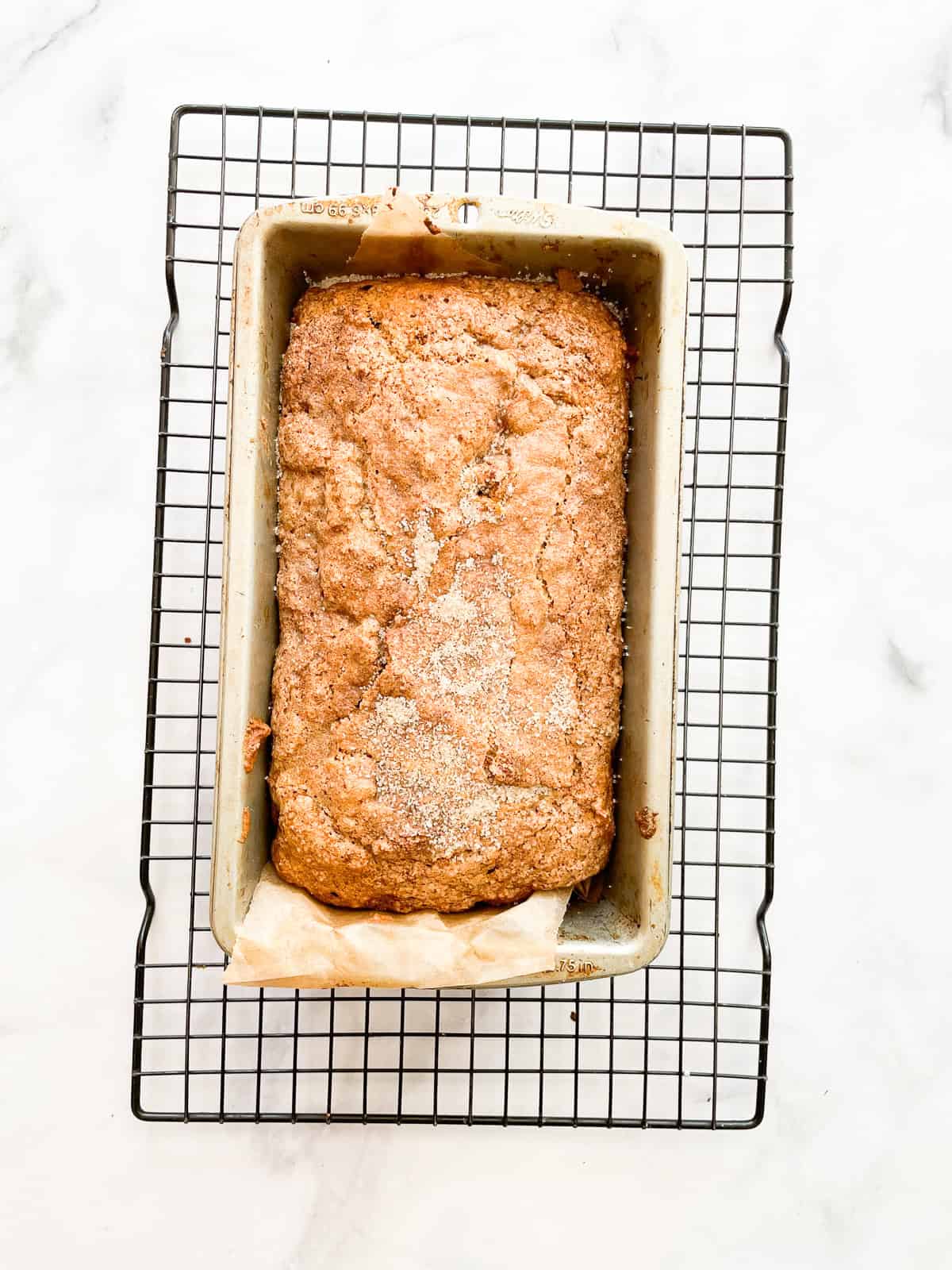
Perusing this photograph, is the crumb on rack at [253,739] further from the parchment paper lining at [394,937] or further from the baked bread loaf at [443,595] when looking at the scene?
the parchment paper lining at [394,937]

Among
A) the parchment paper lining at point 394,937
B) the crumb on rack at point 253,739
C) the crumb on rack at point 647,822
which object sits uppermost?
the crumb on rack at point 253,739

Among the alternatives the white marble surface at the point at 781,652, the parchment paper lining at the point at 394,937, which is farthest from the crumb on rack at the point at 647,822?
the white marble surface at the point at 781,652

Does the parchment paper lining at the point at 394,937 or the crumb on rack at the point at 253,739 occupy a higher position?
the crumb on rack at the point at 253,739

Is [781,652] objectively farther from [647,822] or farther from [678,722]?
[647,822]

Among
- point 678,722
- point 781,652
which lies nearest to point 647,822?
point 678,722

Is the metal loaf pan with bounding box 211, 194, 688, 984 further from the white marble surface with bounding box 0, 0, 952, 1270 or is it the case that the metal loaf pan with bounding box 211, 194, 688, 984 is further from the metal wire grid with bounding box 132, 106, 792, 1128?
the white marble surface with bounding box 0, 0, 952, 1270

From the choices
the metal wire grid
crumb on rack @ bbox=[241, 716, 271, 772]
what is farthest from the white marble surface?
crumb on rack @ bbox=[241, 716, 271, 772]

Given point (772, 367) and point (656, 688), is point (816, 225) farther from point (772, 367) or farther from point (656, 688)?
point (656, 688)
